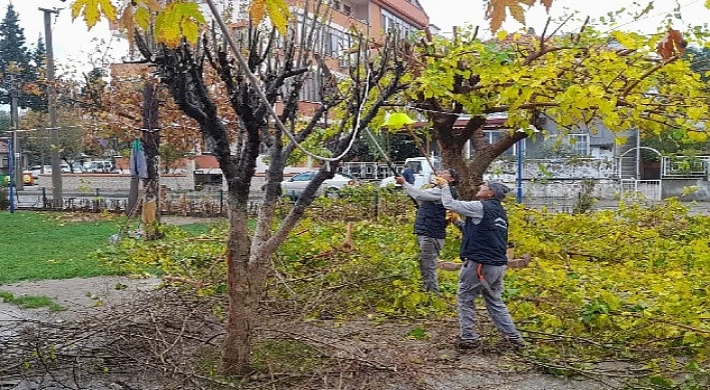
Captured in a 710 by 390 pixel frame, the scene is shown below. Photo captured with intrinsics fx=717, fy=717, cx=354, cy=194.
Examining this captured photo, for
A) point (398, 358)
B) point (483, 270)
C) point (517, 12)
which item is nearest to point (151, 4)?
point (517, 12)

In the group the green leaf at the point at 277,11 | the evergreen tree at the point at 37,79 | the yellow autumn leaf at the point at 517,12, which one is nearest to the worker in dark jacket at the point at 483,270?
the yellow autumn leaf at the point at 517,12

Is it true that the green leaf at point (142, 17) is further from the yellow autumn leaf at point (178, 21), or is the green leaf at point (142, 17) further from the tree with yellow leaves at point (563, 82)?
the tree with yellow leaves at point (563, 82)

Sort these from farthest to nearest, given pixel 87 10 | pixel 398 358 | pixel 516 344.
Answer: pixel 516 344 → pixel 398 358 → pixel 87 10

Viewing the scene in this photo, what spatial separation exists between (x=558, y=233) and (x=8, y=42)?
2006 inches

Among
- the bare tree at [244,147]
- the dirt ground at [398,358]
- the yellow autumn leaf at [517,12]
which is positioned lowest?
the dirt ground at [398,358]

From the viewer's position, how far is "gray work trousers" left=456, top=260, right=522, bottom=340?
6543mm

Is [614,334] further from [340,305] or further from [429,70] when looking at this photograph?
[429,70]

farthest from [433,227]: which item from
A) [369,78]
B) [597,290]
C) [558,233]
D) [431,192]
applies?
[558,233]

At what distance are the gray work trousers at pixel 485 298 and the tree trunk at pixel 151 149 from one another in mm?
9076

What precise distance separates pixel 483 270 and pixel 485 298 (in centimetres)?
27

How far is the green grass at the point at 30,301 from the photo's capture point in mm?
8664

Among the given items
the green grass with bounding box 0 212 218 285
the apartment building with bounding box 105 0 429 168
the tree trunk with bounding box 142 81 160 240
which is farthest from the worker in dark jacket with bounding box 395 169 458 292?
the tree trunk with bounding box 142 81 160 240

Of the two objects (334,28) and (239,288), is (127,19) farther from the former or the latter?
(334,28)

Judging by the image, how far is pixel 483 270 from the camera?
259 inches
